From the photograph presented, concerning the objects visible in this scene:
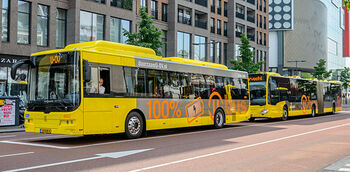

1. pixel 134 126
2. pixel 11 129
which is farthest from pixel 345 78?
pixel 134 126

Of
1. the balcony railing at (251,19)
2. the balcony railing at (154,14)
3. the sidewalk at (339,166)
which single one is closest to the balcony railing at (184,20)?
the balcony railing at (154,14)

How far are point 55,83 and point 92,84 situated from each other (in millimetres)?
1072

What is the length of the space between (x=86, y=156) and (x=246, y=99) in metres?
12.8

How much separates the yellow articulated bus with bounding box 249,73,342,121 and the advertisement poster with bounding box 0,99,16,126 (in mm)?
13490

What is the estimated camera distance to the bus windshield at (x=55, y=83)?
36.3 feet

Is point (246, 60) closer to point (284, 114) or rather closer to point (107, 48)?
point (284, 114)

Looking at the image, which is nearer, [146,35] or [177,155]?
[177,155]

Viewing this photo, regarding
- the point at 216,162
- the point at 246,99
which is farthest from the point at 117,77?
the point at 246,99

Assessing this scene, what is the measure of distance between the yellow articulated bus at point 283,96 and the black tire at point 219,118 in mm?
6062

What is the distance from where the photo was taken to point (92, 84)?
11.5m

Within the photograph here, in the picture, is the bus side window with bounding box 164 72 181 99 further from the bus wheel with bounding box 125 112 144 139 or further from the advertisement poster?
the advertisement poster

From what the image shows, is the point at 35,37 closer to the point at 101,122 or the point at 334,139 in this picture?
the point at 101,122

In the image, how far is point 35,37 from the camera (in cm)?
2773

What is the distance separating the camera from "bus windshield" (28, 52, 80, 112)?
436 inches
